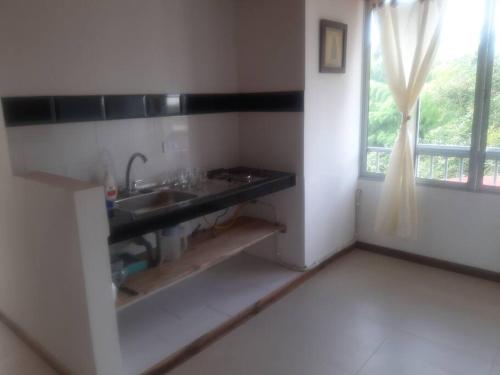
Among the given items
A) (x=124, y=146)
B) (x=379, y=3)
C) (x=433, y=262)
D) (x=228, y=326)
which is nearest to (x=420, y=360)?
(x=228, y=326)

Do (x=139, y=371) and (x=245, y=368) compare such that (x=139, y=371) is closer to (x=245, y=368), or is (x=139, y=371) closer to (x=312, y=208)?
(x=245, y=368)

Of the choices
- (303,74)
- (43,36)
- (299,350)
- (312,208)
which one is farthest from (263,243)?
(43,36)

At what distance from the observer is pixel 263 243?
3.21 metres

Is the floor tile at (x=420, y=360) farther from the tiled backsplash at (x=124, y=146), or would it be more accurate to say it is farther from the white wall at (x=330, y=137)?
the tiled backsplash at (x=124, y=146)

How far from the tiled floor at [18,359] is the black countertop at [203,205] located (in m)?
0.89

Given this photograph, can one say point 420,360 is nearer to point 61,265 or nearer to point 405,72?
point 61,265

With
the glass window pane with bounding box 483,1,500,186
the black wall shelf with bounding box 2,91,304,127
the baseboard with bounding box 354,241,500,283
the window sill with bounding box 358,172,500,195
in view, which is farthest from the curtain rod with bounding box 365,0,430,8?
the baseboard with bounding box 354,241,500,283

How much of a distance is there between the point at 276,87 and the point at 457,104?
1.31 metres

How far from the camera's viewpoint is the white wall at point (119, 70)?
195cm

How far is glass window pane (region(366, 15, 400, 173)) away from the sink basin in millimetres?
1752

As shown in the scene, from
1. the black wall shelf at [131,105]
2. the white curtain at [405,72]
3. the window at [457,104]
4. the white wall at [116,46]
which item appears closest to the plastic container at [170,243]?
the black wall shelf at [131,105]

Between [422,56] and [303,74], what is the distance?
0.89 metres

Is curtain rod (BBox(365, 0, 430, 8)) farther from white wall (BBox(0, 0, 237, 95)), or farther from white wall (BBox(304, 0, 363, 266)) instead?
white wall (BBox(0, 0, 237, 95))

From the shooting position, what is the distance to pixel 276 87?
2.83 metres
